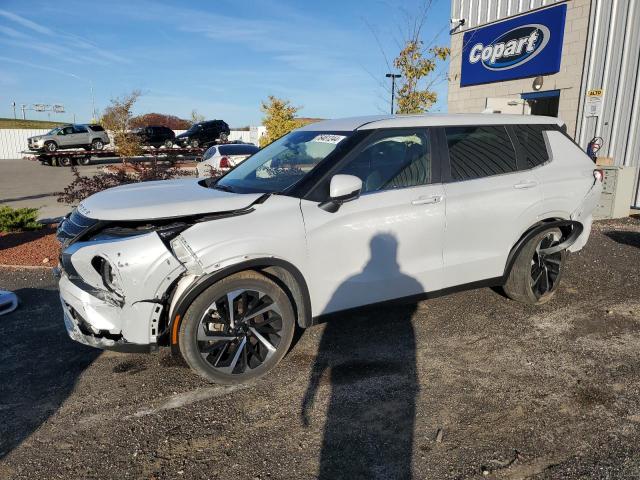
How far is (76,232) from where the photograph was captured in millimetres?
3184

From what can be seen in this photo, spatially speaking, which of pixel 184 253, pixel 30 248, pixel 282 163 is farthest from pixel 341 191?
pixel 30 248

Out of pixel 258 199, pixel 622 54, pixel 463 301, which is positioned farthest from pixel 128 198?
pixel 622 54

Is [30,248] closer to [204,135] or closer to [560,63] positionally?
[560,63]

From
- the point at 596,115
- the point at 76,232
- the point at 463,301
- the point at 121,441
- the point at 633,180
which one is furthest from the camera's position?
the point at 596,115

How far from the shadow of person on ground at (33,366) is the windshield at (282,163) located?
1.82 meters

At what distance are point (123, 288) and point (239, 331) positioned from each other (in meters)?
0.81

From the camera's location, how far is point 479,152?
4.18m

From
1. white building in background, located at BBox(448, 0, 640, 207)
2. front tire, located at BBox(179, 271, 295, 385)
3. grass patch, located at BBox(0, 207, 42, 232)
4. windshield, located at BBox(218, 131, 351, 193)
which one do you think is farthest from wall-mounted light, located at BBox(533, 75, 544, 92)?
grass patch, located at BBox(0, 207, 42, 232)

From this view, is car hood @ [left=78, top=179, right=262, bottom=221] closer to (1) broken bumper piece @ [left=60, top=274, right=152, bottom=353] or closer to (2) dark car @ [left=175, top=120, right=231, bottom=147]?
(1) broken bumper piece @ [left=60, top=274, right=152, bottom=353]

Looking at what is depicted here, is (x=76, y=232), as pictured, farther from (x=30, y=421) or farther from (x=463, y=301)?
(x=463, y=301)

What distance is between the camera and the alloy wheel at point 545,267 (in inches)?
184

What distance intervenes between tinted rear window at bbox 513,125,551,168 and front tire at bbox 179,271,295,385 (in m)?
2.65

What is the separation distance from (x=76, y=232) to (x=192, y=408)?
139 centimetres

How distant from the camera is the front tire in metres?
3.13
